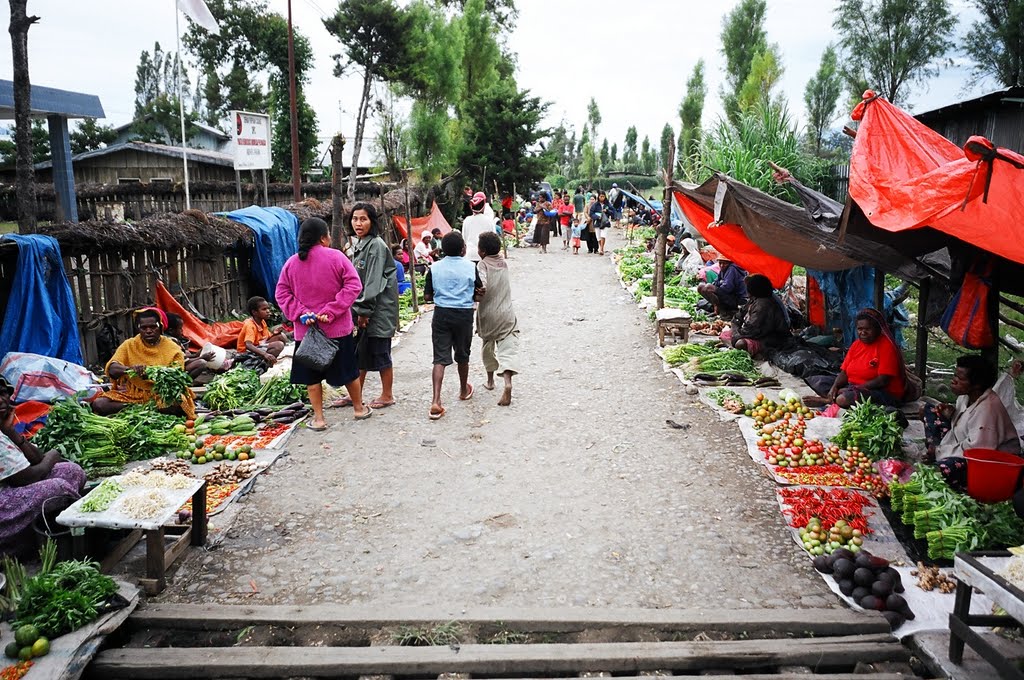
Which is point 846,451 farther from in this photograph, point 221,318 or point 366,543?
point 221,318

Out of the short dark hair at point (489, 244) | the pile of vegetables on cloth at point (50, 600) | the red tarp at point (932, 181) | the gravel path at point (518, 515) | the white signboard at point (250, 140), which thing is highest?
the white signboard at point (250, 140)

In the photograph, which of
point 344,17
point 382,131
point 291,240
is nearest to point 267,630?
point 291,240

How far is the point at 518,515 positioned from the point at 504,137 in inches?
994

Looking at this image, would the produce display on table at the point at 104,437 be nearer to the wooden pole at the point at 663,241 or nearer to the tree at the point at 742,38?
the wooden pole at the point at 663,241

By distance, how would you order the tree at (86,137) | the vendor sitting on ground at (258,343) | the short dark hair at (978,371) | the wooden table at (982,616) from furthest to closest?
the tree at (86,137) → the vendor sitting on ground at (258,343) → the short dark hair at (978,371) → the wooden table at (982,616)

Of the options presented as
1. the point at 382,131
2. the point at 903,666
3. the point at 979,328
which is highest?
the point at 382,131

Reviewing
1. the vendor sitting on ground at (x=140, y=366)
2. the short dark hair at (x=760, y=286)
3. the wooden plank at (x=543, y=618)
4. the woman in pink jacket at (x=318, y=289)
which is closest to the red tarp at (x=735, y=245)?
the short dark hair at (x=760, y=286)

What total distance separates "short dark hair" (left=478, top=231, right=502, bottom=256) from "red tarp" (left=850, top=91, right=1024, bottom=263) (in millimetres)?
3336

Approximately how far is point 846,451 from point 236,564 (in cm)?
436

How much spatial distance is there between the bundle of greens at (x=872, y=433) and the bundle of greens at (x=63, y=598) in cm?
497

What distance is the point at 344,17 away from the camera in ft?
97.5

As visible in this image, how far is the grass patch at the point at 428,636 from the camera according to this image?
10.9 feet

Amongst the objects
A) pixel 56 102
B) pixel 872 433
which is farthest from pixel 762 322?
pixel 56 102

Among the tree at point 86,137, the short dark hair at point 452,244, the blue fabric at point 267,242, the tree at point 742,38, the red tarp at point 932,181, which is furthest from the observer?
the tree at point 742,38
